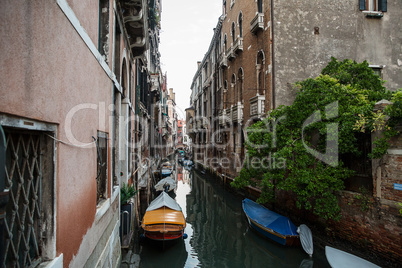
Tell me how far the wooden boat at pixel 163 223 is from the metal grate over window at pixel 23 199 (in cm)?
596

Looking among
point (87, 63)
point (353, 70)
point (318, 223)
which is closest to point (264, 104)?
point (353, 70)

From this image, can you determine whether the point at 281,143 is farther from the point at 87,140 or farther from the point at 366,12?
the point at 366,12

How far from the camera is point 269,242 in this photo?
29.6ft

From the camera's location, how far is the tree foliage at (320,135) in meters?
7.11

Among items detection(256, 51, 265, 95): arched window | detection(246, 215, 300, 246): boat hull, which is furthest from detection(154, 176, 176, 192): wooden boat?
detection(246, 215, 300, 246): boat hull

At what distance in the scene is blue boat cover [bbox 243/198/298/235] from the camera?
8.38 metres

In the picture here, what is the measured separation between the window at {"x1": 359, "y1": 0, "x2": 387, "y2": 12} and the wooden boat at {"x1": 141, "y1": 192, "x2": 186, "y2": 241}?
11.0 meters

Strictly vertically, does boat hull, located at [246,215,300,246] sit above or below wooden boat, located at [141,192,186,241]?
below

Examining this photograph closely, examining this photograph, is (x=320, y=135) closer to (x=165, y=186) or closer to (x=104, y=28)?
(x=104, y=28)

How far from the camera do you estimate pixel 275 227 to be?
8.54m

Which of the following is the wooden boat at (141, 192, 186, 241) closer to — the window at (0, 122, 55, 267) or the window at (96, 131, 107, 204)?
the window at (96, 131, 107, 204)

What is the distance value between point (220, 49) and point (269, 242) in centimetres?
1575

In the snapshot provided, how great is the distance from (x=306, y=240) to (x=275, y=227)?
1044mm

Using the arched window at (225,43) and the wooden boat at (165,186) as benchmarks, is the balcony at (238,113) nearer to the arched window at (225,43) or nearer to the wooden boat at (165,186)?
the wooden boat at (165,186)
